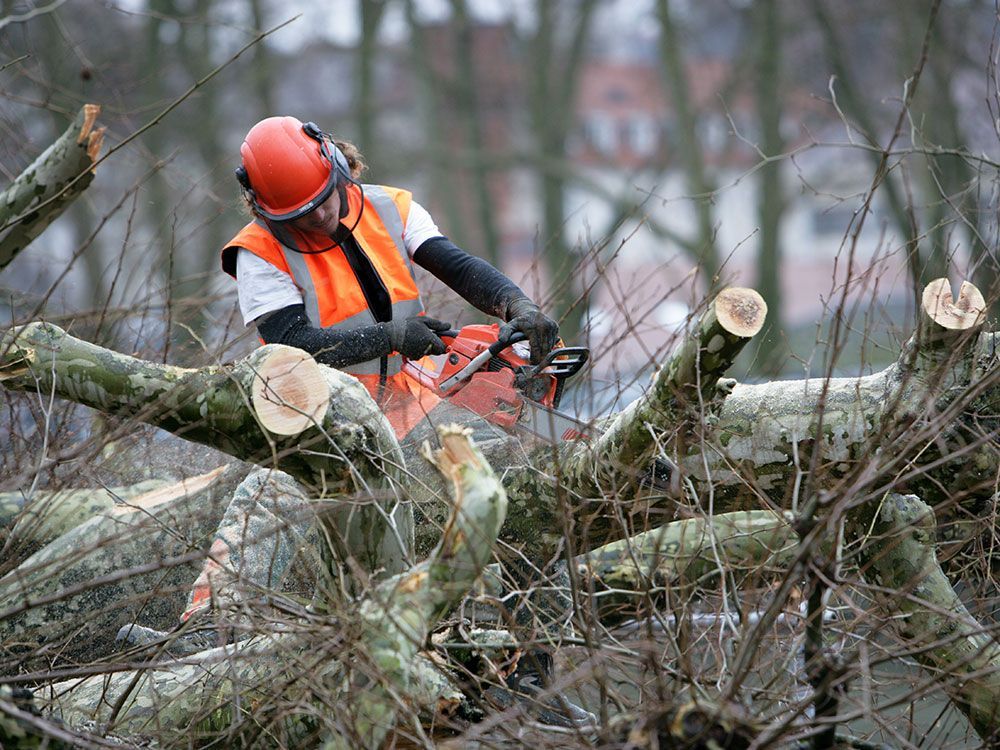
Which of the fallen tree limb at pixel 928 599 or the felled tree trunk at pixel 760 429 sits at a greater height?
the felled tree trunk at pixel 760 429

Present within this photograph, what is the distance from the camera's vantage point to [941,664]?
3.99m

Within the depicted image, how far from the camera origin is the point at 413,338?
4.52 m

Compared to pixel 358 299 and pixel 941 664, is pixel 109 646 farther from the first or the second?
pixel 941 664

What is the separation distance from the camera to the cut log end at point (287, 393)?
3.60m

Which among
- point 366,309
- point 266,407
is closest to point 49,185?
point 266,407

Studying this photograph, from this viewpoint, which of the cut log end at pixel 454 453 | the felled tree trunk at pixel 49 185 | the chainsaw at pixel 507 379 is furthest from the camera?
the chainsaw at pixel 507 379

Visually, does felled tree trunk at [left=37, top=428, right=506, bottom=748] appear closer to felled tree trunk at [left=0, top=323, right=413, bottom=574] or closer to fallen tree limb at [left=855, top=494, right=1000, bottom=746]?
felled tree trunk at [left=0, top=323, right=413, bottom=574]

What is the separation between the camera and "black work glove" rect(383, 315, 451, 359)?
14.8 ft

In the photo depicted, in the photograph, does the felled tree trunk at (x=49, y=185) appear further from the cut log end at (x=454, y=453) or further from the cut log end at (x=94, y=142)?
the cut log end at (x=454, y=453)

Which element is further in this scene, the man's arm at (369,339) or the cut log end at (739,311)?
the man's arm at (369,339)

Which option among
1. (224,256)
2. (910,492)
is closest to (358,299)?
(224,256)

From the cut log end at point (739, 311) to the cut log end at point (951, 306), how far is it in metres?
0.64

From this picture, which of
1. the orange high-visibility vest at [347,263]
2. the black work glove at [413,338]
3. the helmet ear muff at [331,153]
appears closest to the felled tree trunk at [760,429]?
the black work glove at [413,338]

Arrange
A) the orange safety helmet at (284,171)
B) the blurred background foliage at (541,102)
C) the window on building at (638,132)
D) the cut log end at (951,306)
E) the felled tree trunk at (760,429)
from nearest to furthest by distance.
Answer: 1. the felled tree trunk at (760,429)
2. the cut log end at (951,306)
3. the orange safety helmet at (284,171)
4. the blurred background foliage at (541,102)
5. the window on building at (638,132)
